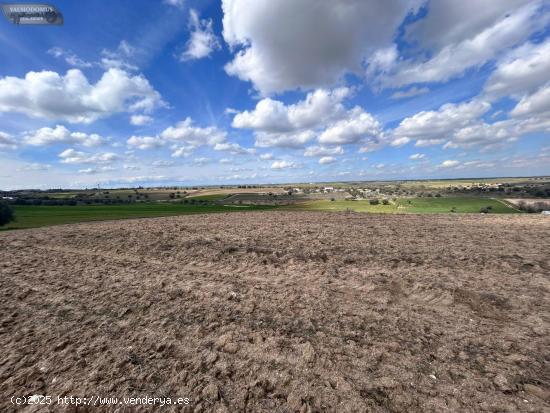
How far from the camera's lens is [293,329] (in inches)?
229

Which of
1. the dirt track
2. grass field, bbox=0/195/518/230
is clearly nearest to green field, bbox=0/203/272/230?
grass field, bbox=0/195/518/230

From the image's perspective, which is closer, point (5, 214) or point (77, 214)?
point (5, 214)

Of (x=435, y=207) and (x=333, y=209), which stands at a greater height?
(x=435, y=207)

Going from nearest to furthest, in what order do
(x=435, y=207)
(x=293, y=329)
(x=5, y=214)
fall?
(x=293, y=329) < (x=5, y=214) < (x=435, y=207)

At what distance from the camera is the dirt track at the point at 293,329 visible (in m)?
4.15

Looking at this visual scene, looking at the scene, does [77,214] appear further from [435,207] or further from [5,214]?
[435,207]

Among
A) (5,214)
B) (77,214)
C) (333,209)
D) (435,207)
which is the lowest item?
(333,209)

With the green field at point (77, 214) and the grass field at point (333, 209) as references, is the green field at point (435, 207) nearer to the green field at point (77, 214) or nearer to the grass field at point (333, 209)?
the grass field at point (333, 209)

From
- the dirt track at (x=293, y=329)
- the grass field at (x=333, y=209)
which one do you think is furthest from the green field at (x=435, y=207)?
the dirt track at (x=293, y=329)

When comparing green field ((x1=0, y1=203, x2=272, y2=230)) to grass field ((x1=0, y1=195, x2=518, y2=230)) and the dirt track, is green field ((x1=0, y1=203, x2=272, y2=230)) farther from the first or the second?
the dirt track

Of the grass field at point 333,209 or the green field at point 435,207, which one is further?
the green field at point 435,207

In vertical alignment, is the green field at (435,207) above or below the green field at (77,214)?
below

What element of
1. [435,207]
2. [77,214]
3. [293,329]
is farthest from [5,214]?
[435,207]

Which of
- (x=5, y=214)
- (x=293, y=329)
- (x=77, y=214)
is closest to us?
(x=293, y=329)
